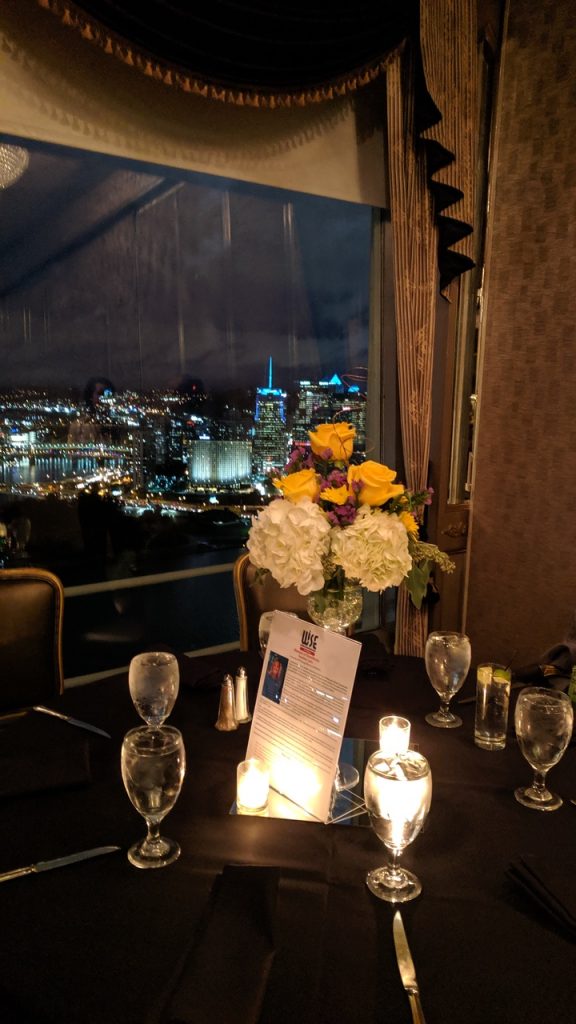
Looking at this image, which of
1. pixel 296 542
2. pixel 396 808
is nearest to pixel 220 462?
pixel 296 542

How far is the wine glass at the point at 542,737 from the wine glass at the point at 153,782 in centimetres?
53

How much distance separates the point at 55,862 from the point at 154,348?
8.89 feet

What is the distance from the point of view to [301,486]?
120cm

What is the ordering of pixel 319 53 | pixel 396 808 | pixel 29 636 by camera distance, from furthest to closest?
pixel 319 53
pixel 29 636
pixel 396 808

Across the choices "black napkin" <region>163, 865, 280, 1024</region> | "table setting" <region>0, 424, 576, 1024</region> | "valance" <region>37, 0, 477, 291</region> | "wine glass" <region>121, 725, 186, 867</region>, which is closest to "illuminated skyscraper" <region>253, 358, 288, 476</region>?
"valance" <region>37, 0, 477, 291</region>

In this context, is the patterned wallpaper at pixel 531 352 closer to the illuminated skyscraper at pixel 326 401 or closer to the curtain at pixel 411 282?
the curtain at pixel 411 282

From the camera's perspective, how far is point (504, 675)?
1.24 metres

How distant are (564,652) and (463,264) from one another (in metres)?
1.89

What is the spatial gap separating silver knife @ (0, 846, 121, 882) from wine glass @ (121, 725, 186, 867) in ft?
0.13

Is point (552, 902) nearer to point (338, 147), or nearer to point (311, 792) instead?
point (311, 792)

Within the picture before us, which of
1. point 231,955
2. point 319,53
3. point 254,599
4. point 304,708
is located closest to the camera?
point 231,955

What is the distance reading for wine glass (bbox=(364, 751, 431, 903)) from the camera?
0.80 m

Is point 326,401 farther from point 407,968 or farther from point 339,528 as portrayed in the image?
point 407,968

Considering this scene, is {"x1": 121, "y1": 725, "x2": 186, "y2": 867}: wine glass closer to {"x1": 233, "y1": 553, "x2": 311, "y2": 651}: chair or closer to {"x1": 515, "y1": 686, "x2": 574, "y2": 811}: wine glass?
{"x1": 515, "y1": 686, "x2": 574, "y2": 811}: wine glass
